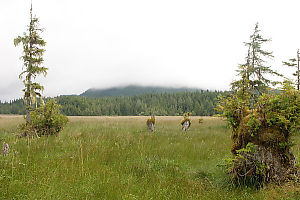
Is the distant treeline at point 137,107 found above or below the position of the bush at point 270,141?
below

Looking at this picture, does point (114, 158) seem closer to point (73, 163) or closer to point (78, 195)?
point (73, 163)

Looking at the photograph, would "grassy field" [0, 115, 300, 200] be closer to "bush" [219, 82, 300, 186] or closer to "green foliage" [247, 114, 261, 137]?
"bush" [219, 82, 300, 186]

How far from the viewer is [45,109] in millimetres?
8172

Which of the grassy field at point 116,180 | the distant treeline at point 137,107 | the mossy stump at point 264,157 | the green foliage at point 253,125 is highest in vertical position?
the green foliage at point 253,125

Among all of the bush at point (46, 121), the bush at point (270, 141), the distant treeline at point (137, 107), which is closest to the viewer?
the bush at point (270, 141)

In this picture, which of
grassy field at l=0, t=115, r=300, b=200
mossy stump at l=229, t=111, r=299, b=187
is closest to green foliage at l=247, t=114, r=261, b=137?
mossy stump at l=229, t=111, r=299, b=187

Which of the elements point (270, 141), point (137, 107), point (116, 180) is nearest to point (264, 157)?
point (270, 141)

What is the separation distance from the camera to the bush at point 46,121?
790cm

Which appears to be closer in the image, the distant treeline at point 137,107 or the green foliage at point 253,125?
the green foliage at point 253,125

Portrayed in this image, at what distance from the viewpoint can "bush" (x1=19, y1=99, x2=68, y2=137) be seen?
7897 mm

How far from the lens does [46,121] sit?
8.01m

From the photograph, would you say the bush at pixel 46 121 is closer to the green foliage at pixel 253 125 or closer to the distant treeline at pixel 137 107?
the green foliage at pixel 253 125

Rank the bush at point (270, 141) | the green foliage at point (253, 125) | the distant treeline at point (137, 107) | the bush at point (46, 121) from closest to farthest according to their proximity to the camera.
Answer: the bush at point (270, 141) < the green foliage at point (253, 125) < the bush at point (46, 121) < the distant treeline at point (137, 107)

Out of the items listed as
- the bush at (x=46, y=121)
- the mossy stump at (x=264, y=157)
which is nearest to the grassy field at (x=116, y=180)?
the mossy stump at (x=264, y=157)
